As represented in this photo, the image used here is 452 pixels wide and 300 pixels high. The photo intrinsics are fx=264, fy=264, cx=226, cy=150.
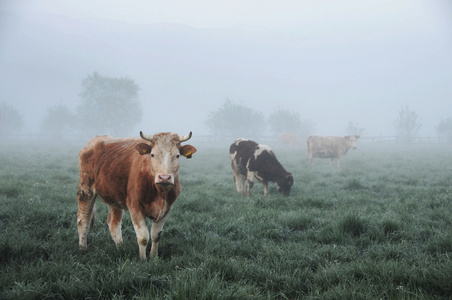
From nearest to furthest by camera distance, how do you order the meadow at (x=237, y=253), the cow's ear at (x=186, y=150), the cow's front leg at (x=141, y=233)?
the meadow at (x=237, y=253) → the cow's front leg at (x=141, y=233) → the cow's ear at (x=186, y=150)

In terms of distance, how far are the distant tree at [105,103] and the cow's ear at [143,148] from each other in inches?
1908

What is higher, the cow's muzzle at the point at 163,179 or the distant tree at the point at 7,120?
the distant tree at the point at 7,120

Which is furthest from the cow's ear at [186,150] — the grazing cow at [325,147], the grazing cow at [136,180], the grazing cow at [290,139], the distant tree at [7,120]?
the distant tree at [7,120]

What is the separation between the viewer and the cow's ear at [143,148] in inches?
140

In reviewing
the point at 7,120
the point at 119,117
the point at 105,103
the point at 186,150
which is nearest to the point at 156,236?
the point at 186,150

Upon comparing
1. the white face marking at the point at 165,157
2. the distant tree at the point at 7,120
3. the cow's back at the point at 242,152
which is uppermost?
the distant tree at the point at 7,120

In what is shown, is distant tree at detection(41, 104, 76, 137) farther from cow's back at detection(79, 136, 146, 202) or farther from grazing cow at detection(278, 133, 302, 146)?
cow's back at detection(79, 136, 146, 202)

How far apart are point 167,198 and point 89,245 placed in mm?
1506

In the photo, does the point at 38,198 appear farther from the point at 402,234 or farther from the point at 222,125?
the point at 222,125

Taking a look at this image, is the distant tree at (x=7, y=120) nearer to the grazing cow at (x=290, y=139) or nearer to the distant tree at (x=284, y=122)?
the distant tree at (x=284, y=122)

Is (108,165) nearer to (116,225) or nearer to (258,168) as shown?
(116,225)

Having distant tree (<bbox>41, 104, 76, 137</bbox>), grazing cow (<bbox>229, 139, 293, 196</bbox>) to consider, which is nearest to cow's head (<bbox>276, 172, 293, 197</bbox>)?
→ grazing cow (<bbox>229, 139, 293, 196</bbox>)

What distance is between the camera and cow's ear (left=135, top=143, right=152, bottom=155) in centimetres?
355

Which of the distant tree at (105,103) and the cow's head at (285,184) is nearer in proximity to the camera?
the cow's head at (285,184)
